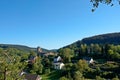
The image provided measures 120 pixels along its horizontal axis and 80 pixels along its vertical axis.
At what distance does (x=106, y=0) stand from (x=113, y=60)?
8826 cm

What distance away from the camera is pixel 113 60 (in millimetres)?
96250

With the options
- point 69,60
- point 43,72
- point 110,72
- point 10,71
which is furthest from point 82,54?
point 10,71

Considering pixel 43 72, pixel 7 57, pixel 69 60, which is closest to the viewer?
pixel 7 57

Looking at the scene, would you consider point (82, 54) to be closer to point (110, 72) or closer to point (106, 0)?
point (110, 72)

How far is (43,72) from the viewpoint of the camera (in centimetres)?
8612

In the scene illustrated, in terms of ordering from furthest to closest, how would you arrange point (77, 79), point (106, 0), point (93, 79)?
point (93, 79)
point (77, 79)
point (106, 0)

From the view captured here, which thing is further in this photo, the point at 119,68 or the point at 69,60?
the point at 69,60

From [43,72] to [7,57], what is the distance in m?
70.3

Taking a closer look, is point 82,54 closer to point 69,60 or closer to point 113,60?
point 69,60

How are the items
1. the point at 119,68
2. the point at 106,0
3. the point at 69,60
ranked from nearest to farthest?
1. the point at 106,0
2. the point at 119,68
3. the point at 69,60

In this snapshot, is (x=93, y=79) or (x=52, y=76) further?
(x=52, y=76)

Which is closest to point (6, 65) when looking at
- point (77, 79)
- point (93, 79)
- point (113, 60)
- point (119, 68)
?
point (77, 79)

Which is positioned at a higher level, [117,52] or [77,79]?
[117,52]

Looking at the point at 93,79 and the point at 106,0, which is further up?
the point at 106,0
